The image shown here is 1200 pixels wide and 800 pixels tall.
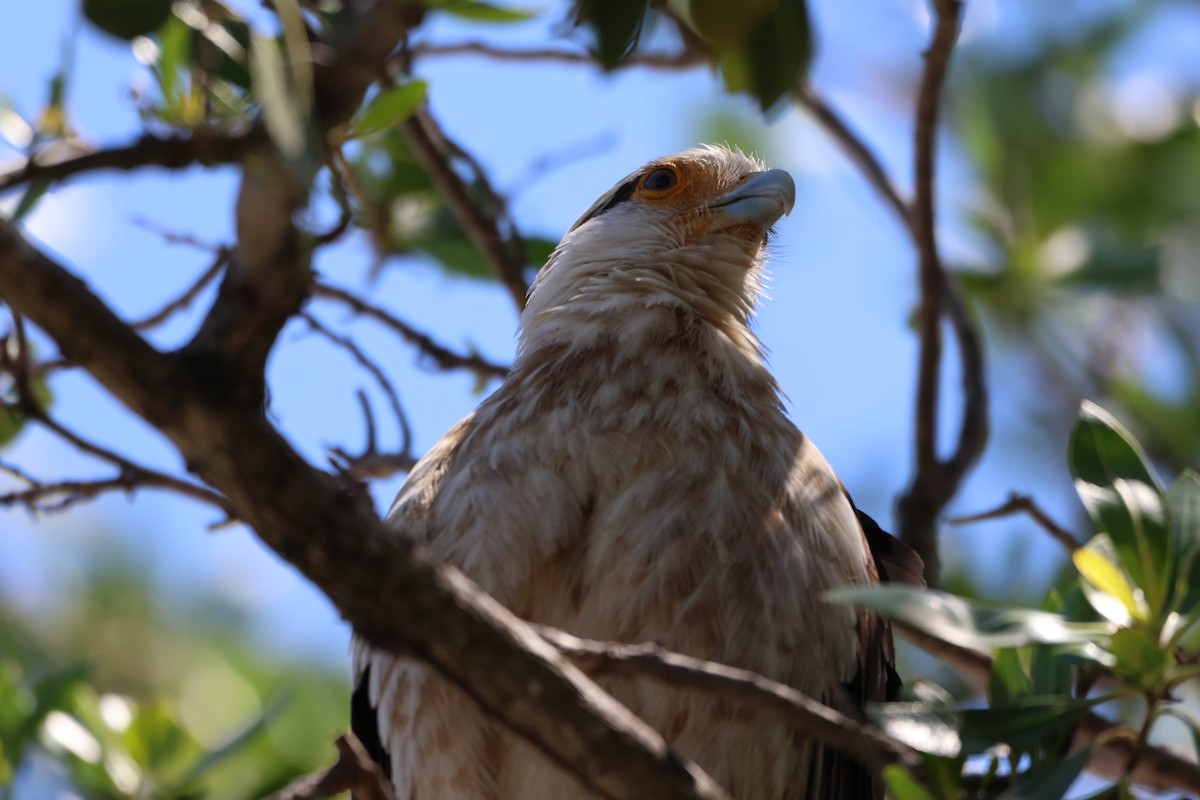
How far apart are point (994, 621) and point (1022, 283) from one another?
3.68 m

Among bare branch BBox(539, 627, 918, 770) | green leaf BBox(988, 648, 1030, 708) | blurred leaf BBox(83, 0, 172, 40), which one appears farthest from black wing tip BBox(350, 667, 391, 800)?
blurred leaf BBox(83, 0, 172, 40)

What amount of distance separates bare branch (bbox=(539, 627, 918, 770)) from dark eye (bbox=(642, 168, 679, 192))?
243 cm

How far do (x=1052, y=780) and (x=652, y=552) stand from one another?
1.02m

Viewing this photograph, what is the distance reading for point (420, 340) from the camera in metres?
4.51

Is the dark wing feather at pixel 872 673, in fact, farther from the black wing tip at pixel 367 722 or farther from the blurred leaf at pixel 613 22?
the blurred leaf at pixel 613 22

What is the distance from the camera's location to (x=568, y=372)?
3568 mm

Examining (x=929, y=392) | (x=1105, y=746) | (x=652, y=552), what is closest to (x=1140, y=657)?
(x=652, y=552)

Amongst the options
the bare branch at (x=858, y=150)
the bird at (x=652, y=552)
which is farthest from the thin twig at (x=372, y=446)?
the bare branch at (x=858, y=150)

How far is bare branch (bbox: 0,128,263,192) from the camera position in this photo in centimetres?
171

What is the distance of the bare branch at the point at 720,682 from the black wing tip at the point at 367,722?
1.34m

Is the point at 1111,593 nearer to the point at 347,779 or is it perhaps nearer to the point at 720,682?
the point at 720,682

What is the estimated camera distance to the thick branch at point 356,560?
1.78m

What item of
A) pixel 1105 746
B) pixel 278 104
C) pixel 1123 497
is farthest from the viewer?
pixel 1105 746

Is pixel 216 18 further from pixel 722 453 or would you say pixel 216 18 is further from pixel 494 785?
pixel 494 785
